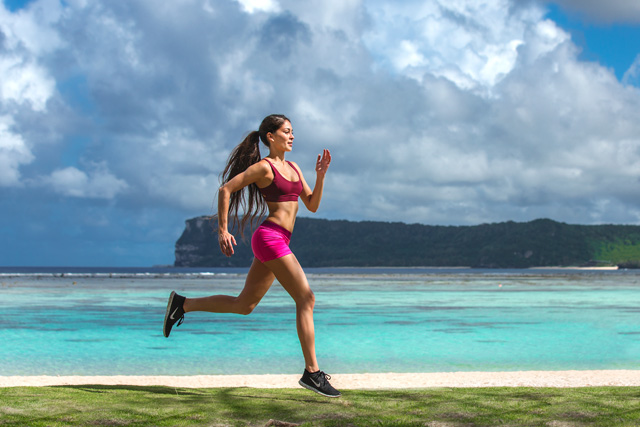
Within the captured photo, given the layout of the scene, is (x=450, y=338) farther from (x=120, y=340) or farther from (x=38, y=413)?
(x=38, y=413)

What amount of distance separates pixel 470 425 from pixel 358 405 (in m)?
1.04

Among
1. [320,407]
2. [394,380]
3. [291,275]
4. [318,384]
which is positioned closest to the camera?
[320,407]

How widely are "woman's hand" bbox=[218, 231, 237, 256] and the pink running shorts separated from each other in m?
0.27

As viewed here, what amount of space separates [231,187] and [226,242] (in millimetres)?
535

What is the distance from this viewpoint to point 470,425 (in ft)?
14.7

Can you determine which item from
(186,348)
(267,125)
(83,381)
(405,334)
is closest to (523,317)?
(405,334)

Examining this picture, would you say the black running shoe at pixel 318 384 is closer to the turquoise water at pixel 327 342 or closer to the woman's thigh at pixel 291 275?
the woman's thigh at pixel 291 275

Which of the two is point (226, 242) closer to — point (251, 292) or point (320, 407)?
point (251, 292)

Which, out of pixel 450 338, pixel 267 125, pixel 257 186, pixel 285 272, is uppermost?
pixel 267 125

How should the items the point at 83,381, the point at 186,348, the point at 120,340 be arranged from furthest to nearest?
the point at 120,340
the point at 186,348
the point at 83,381

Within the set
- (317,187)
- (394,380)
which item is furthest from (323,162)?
(394,380)

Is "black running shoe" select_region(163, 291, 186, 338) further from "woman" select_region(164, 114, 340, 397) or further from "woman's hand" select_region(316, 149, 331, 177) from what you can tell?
"woman's hand" select_region(316, 149, 331, 177)

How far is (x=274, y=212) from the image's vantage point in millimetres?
5625

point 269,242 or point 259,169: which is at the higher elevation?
point 259,169
